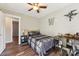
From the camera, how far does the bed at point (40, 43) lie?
1.46 m

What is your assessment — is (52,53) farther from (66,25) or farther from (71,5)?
(71,5)

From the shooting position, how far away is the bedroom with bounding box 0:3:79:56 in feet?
4.48

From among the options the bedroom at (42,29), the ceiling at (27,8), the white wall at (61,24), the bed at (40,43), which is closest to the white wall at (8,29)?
the bedroom at (42,29)

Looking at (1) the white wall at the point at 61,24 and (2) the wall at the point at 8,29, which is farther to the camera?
(2) the wall at the point at 8,29

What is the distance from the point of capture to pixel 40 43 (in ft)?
4.91

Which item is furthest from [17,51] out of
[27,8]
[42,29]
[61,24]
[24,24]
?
[61,24]

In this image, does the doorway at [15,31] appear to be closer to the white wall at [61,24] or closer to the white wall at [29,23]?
the white wall at [29,23]

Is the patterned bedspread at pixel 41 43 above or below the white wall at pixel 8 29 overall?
below

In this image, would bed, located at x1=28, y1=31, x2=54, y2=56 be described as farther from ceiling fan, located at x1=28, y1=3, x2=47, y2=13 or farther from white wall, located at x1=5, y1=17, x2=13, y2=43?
ceiling fan, located at x1=28, y1=3, x2=47, y2=13

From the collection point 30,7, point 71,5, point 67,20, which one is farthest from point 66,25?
point 30,7

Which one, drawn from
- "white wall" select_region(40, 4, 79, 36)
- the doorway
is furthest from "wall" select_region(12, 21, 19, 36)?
"white wall" select_region(40, 4, 79, 36)

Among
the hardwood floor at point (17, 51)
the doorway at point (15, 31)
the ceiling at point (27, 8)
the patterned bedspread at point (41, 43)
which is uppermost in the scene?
the ceiling at point (27, 8)

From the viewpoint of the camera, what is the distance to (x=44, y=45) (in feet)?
4.80

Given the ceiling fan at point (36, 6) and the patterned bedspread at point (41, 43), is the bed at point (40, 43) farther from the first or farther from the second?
the ceiling fan at point (36, 6)
